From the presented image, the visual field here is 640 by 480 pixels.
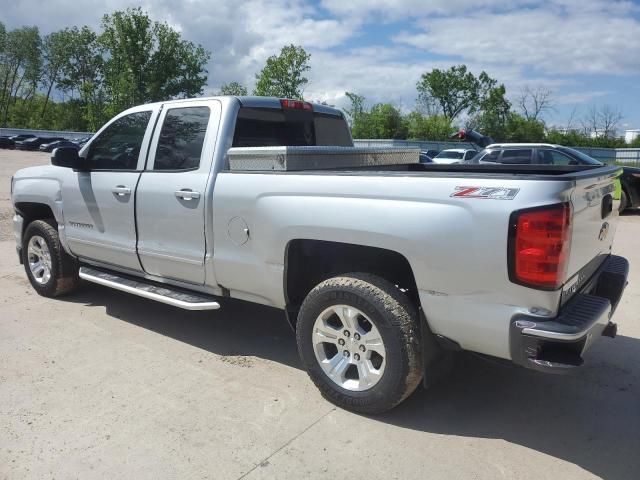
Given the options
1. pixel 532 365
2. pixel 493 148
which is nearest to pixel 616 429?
pixel 532 365

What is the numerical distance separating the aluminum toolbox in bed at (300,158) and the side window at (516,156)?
9.69 m

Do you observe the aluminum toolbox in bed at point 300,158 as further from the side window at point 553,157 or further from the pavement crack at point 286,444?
the side window at point 553,157

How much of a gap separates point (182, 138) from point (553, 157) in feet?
37.8

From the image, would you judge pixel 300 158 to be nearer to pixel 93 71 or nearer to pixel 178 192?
pixel 178 192

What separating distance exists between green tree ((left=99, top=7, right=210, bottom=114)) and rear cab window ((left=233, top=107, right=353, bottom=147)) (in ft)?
158

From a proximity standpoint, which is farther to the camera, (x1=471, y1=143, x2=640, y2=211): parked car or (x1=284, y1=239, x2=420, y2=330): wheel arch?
(x1=471, y1=143, x2=640, y2=211): parked car

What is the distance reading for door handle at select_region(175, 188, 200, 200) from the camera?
4.12 m

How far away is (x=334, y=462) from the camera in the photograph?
119 inches

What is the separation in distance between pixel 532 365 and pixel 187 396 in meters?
2.20

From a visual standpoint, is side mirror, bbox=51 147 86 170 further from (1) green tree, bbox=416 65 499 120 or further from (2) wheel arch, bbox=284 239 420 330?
(1) green tree, bbox=416 65 499 120

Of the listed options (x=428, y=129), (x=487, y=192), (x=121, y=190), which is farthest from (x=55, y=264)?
(x=428, y=129)

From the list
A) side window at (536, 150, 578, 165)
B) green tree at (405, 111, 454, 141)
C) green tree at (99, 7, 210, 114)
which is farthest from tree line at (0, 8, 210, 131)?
side window at (536, 150, 578, 165)

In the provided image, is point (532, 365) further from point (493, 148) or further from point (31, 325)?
point (493, 148)

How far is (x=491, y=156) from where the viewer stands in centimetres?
1369
